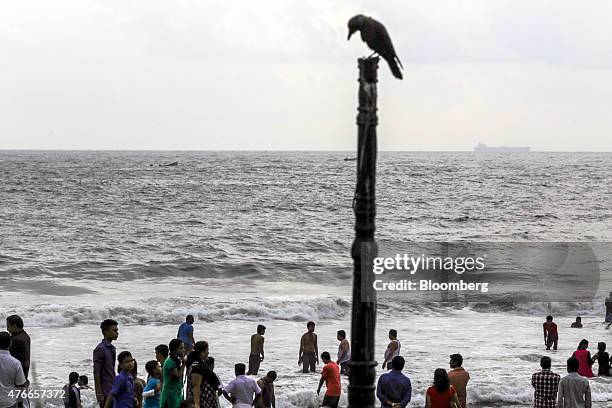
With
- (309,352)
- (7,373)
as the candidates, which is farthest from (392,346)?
(7,373)

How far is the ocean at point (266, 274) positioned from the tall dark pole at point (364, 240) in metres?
9.01

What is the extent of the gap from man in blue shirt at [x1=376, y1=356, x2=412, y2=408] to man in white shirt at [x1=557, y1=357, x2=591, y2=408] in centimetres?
208

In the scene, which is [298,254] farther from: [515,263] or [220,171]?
[220,171]

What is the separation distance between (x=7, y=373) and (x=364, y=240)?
4654 mm

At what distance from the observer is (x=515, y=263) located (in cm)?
4166

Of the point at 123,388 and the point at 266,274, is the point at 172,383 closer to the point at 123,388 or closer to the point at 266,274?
the point at 123,388

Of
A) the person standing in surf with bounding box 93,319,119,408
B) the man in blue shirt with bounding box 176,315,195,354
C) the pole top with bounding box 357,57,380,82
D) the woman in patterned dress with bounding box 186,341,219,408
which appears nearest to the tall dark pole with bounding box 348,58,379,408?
the pole top with bounding box 357,57,380,82

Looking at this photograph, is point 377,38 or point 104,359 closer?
point 377,38

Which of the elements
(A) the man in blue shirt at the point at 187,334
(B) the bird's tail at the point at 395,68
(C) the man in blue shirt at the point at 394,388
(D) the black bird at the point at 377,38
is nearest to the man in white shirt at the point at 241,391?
(C) the man in blue shirt at the point at 394,388

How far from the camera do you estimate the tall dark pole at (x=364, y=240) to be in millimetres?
7016

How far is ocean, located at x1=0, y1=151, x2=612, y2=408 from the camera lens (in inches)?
842

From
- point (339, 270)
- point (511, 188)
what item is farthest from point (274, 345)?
point (511, 188)

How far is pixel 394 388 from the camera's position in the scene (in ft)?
34.7

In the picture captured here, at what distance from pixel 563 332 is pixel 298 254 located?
69.0ft
